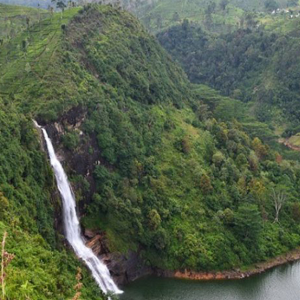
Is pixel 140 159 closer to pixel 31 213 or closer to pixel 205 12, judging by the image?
pixel 31 213

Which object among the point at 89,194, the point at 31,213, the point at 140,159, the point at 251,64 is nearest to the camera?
the point at 31,213

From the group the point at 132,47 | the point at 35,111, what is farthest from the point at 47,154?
the point at 132,47

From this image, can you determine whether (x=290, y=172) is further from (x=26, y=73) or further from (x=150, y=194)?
(x=26, y=73)

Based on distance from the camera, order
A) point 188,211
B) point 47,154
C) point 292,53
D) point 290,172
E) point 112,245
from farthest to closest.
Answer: point 292,53 < point 290,172 < point 188,211 < point 112,245 < point 47,154

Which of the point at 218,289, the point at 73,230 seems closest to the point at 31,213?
the point at 73,230

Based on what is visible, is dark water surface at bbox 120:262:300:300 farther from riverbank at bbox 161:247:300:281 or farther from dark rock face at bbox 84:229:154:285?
dark rock face at bbox 84:229:154:285

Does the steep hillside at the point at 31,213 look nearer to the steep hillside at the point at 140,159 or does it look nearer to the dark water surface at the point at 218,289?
the steep hillside at the point at 140,159
